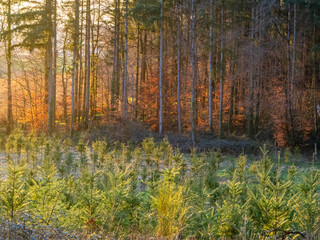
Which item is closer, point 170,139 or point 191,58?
point 170,139

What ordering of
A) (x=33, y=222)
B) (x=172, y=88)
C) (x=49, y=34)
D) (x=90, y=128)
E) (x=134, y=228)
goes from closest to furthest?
(x=33, y=222) < (x=134, y=228) < (x=49, y=34) < (x=90, y=128) < (x=172, y=88)

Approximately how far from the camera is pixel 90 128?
2253 centimetres

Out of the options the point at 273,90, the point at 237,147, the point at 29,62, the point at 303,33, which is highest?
the point at 303,33

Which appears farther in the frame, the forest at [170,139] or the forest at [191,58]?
the forest at [191,58]

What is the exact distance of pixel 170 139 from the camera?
19.6 m

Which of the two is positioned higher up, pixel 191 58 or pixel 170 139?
pixel 191 58

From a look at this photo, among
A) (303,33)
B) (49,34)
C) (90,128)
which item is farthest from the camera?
(303,33)

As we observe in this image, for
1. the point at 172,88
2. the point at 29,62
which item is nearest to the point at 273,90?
the point at 172,88

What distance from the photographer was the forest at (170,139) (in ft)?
14.6

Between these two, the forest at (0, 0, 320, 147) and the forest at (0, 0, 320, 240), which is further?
the forest at (0, 0, 320, 147)

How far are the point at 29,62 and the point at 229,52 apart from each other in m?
15.7

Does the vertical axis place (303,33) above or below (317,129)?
above

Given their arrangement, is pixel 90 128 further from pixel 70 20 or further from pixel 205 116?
pixel 205 116

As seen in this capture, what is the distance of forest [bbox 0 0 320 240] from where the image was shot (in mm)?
4465
